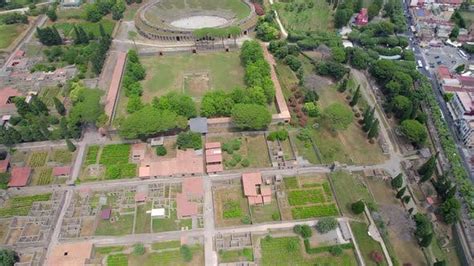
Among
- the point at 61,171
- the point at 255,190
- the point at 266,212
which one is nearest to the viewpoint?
the point at 266,212

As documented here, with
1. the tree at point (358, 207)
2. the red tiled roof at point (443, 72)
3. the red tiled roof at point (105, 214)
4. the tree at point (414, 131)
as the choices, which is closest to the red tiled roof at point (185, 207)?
the red tiled roof at point (105, 214)

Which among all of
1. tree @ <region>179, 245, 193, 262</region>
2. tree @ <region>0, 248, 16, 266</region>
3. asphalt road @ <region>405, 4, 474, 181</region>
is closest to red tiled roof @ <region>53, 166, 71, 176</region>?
tree @ <region>0, 248, 16, 266</region>

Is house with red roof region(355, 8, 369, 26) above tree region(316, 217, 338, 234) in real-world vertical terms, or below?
above

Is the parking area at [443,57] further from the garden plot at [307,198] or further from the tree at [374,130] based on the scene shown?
the garden plot at [307,198]

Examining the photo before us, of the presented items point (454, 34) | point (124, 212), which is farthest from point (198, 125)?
point (454, 34)

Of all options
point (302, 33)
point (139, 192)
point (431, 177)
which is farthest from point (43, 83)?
point (431, 177)

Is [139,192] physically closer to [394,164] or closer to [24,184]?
[24,184]

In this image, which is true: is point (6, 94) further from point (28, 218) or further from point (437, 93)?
point (437, 93)

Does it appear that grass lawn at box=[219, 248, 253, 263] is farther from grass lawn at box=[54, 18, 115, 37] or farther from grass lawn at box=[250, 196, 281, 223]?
grass lawn at box=[54, 18, 115, 37]
